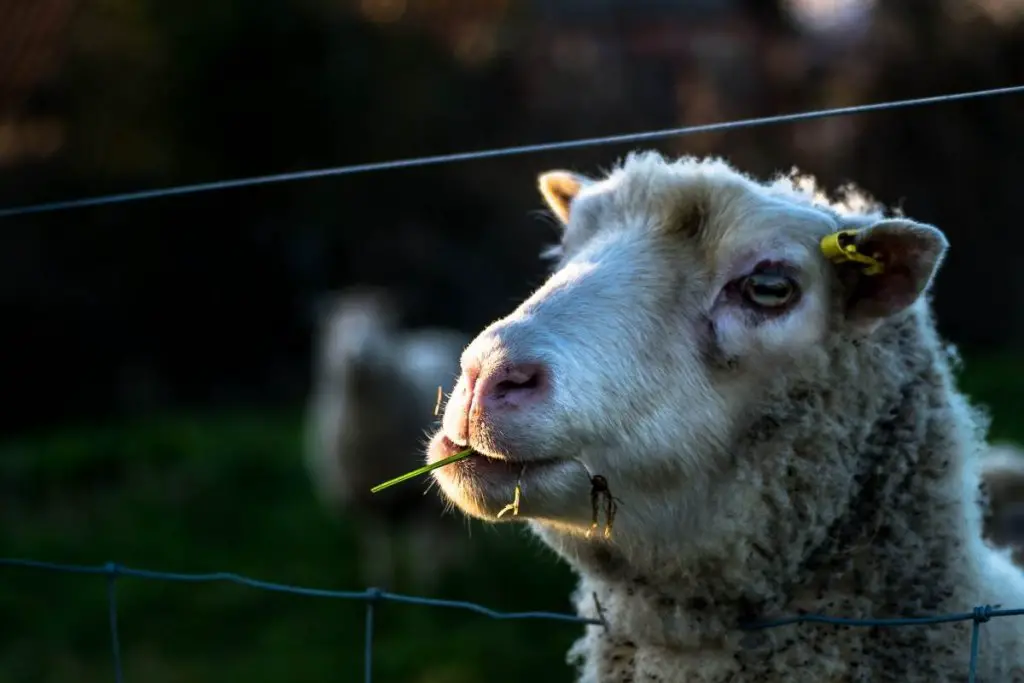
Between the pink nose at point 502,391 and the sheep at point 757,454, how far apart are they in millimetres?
79

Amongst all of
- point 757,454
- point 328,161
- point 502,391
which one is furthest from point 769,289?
point 328,161

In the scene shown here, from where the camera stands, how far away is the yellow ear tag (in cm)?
228

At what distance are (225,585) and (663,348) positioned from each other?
229 inches

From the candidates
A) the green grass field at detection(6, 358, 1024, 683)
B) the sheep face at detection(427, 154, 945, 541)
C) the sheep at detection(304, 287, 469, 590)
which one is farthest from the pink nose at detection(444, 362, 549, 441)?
the sheep at detection(304, 287, 469, 590)

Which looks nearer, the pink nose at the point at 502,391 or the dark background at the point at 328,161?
the pink nose at the point at 502,391

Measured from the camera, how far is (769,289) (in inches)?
90.4

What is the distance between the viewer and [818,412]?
232cm

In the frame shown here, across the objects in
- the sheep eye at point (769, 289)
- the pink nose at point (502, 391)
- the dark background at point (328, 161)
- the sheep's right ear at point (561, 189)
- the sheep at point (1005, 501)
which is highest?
the dark background at point (328, 161)

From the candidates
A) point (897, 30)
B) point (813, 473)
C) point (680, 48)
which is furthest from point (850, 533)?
point (680, 48)

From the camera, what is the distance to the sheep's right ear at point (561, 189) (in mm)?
2943

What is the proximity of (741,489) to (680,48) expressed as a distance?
15087mm

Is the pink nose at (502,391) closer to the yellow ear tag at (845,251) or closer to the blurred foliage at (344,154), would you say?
the yellow ear tag at (845,251)

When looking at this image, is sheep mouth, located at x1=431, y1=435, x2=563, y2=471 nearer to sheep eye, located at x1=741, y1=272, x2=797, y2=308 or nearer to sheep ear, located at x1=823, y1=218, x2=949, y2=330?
→ sheep eye, located at x1=741, y1=272, x2=797, y2=308

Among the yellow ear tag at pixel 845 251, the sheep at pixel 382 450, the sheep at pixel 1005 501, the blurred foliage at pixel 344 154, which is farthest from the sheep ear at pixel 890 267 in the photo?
the blurred foliage at pixel 344 154
